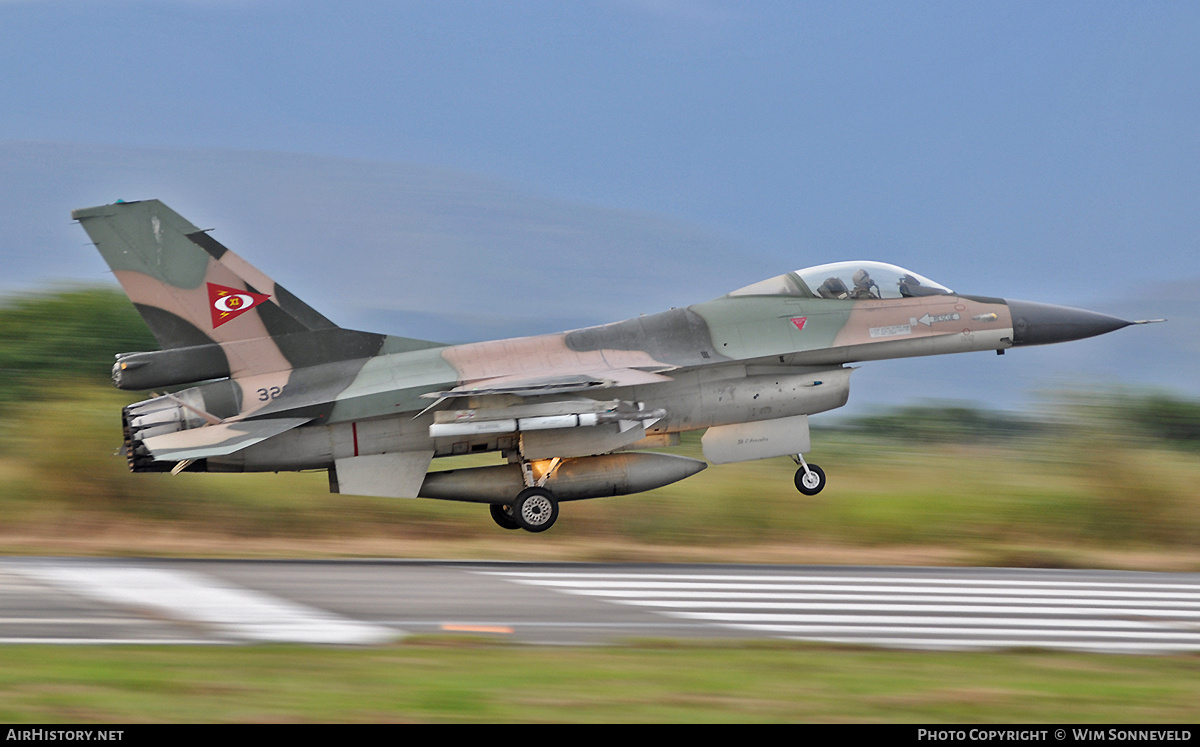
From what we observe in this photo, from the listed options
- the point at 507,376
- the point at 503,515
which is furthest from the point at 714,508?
the point at 507,376

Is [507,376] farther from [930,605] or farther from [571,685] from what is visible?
[571,685]

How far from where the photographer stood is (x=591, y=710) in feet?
22.6

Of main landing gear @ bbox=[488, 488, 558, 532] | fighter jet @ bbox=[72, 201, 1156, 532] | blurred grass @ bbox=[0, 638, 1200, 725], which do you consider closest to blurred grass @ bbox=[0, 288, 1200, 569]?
main landing gear @ bbox=[488, 488, 558, 532]

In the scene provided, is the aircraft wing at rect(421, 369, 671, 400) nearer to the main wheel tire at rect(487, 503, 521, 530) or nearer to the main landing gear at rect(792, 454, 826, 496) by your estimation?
the main wheel tire at rect(487, 503, 521, 530)

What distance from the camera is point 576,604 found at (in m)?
10.7

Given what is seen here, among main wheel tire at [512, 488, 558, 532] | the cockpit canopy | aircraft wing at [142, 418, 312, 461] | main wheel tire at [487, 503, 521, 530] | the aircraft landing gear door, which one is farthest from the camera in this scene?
the cockpit canopy

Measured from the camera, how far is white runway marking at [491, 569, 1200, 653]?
9711mm

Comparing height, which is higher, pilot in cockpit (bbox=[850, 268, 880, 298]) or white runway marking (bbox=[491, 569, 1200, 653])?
pilot in cockpit (bbox=[850, 268, 880, 298])

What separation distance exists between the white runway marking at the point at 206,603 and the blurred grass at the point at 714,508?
283 centimetres

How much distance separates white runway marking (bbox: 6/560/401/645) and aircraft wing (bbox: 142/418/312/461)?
1439 mm

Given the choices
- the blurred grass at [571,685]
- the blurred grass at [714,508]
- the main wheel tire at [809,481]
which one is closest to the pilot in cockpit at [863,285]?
the main wheel tire at [809,481]

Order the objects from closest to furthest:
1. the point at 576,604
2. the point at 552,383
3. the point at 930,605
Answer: the point at 576,604 → the point at 930,605 → the point at 552,383

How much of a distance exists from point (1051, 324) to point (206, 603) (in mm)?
11663

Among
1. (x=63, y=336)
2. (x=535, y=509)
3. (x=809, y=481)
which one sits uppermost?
(x=63, y=336)
